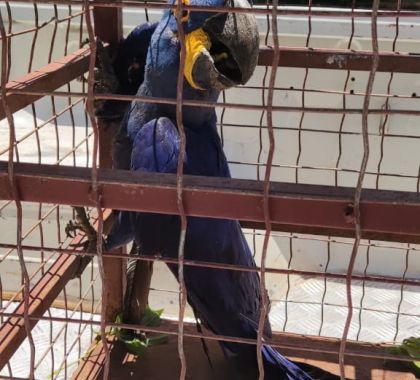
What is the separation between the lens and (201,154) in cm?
133

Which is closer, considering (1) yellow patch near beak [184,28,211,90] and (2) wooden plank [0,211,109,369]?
(2) wooden plank [0,211,109,369]

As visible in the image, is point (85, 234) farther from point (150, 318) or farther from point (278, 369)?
point (278, 369)


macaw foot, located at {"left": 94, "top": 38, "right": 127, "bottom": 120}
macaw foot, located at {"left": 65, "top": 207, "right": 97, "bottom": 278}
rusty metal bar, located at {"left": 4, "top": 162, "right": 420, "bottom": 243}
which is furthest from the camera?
macaw foot, located at {"left": 94, "top": 38, "right": 127, "bottom": 120}

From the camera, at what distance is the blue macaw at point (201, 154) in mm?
1103

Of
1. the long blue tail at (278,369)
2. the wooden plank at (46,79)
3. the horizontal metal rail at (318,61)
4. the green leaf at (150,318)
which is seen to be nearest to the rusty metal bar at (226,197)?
the wooden plank at (46,79)

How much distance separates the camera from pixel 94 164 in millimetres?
629

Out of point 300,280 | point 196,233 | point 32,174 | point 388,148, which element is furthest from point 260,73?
point 32,174

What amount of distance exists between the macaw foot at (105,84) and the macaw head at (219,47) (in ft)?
0.81

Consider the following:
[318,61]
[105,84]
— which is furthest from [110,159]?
[318,61]

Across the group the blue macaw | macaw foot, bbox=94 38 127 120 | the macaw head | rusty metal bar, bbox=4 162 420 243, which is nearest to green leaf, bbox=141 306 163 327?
the blue macaw

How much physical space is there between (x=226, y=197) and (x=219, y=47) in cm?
59

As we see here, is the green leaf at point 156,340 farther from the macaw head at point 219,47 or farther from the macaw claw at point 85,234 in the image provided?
the macaw head at point 219,47

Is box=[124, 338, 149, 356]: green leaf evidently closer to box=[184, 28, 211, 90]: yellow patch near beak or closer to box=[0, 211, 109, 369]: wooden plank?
box=[0, 211, 109, 369]: wooden plank

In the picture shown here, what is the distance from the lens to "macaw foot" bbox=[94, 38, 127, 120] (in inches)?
51.3
